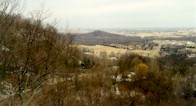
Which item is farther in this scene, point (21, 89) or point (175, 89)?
point (175, 89)

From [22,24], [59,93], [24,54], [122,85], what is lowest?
[122,85]

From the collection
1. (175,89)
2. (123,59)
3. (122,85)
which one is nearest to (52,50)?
(175,89)

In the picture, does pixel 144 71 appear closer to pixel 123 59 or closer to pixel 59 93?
pixel 123 59

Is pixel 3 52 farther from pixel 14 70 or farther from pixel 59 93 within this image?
pixel 59 93

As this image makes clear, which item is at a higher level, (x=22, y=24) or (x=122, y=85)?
(x=22, y=24)

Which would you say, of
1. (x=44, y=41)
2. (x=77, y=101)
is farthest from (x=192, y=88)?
(x=44, y=41)

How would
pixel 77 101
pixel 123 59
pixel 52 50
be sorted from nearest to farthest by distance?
pixel 52 50
pixel 77 101
pixel 123 59

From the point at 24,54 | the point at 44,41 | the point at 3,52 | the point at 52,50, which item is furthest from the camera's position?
the point at 44,41
